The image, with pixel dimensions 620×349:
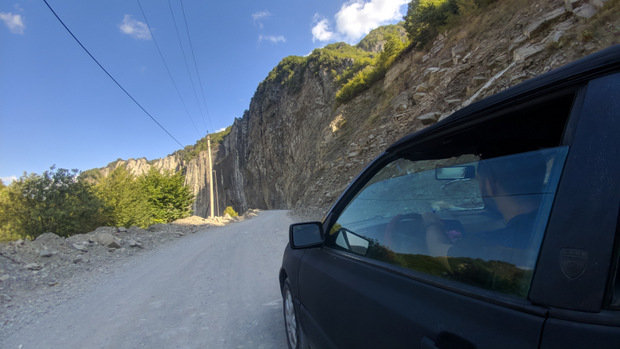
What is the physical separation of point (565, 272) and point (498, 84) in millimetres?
8231

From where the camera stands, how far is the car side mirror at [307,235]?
2041 millimetres

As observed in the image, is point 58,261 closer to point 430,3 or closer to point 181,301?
point 181,301

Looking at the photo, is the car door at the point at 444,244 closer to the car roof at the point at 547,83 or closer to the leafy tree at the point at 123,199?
the car roof at the point at 547,83

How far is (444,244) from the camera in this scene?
1.25 meters

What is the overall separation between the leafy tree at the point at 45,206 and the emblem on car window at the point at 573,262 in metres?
14.1

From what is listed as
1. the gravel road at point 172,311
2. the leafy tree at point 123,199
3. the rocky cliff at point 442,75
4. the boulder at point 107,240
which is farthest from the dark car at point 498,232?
the leafy tree at point 123,199

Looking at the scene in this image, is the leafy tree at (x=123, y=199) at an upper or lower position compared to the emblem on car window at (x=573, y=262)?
lower

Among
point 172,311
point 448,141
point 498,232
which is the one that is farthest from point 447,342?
point 172,311

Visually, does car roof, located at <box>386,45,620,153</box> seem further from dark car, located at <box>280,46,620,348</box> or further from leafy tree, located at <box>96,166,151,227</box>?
leafy tree, located at <box>96,166,151,227</box>

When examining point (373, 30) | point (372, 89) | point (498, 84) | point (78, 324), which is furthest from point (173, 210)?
point (373, 30)

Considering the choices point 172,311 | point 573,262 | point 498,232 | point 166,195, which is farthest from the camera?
point 166,195

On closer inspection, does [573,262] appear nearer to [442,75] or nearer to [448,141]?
[448,141]

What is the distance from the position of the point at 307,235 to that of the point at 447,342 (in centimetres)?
130

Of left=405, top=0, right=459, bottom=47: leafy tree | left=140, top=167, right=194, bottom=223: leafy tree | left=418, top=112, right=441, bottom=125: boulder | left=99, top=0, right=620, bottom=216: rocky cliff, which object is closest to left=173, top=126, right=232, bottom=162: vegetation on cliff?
left=99, top=0, right=620, bottom=216: rocky cliff
